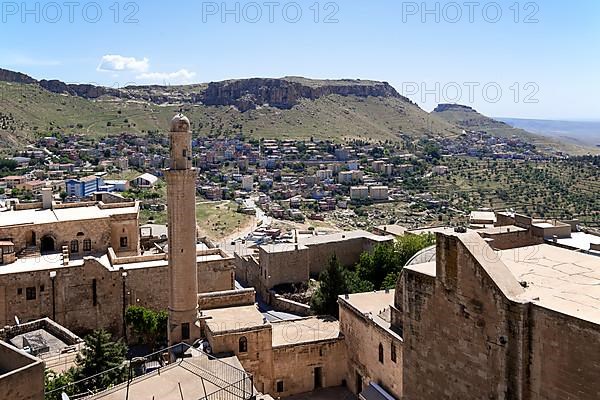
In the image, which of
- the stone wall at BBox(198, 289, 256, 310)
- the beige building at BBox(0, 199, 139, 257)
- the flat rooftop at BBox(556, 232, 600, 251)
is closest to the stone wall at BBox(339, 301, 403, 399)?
the stone wall at BBox(198, 289, 256, 310)

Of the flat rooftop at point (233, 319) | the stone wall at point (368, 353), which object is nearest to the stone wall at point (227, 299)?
the flat rooftop at point (233, 319)

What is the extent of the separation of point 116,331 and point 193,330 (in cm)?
628

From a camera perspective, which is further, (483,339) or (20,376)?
(20,376)

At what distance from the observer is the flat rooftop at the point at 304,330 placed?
1977 centimetres

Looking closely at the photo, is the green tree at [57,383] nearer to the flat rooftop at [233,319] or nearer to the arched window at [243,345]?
the flat rooftop at [233,319]

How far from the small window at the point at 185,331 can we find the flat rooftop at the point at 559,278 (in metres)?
11.1

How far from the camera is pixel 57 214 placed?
2798cm

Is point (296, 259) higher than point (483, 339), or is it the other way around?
point (483, 339)

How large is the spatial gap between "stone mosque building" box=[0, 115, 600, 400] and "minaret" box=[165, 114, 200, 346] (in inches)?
1.4

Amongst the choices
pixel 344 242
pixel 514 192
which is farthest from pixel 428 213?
pixel 344 242

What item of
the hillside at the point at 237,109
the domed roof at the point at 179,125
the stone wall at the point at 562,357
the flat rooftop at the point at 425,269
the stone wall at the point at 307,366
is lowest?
the stone wall at the point at 307,366

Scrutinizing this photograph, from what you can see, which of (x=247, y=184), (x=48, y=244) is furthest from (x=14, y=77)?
(x=48, y=244)

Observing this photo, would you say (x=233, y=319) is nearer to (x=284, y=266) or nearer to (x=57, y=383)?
(x=57, y=383)

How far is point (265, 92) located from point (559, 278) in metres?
143
